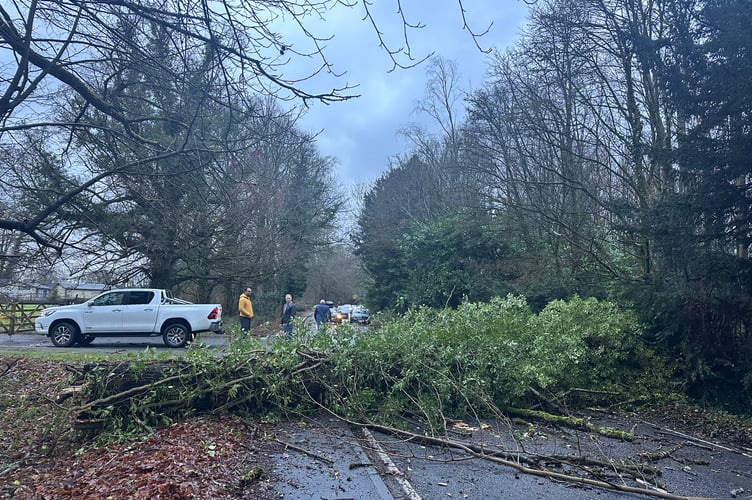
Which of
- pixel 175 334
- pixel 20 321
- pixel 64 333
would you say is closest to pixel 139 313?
pixel 175 334

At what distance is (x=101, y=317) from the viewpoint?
14.7 metres

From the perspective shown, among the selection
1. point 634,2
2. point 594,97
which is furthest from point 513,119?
point 634,2

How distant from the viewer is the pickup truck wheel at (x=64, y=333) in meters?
14.6

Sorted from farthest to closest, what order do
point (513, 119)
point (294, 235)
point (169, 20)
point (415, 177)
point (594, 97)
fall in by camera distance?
point (415, 177), point (294, 235), point (513, 119), point (594, 97), point (169, 20)

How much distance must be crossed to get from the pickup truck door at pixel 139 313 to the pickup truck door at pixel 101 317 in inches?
7.0

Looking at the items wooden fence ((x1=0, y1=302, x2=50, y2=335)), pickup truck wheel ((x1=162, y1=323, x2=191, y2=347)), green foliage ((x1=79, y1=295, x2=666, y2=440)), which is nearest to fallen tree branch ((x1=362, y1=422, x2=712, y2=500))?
green foliage ((x1=79, y1=295, x2=666, y2=440))

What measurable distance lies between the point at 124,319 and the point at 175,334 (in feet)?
4.68

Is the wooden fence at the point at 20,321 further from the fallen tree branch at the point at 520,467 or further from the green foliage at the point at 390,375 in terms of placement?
the fallen tree branch at the point at 520,467

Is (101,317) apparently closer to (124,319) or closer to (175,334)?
(124,319)

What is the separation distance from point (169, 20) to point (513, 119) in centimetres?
1284

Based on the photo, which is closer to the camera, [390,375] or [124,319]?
[390,375]

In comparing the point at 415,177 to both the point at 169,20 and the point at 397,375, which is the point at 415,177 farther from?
the point at 169,20

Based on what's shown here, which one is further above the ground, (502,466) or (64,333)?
(64,333)

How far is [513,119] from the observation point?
1603cm
